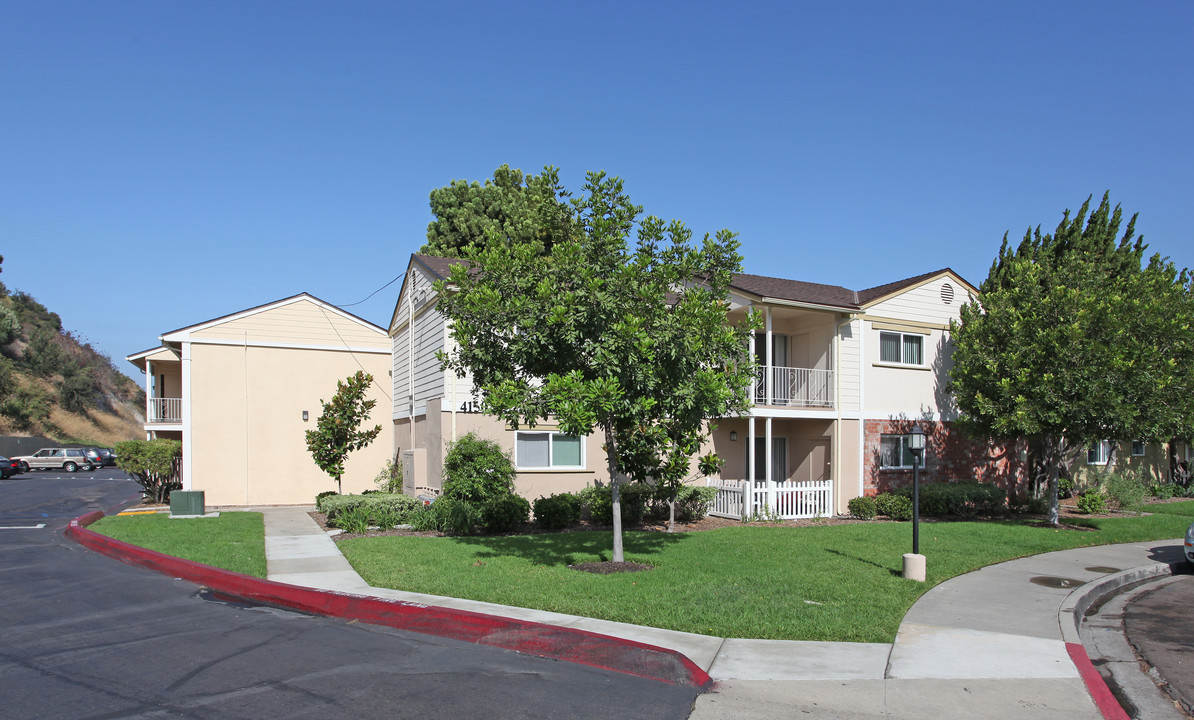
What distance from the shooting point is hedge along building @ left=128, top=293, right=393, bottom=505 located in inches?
902

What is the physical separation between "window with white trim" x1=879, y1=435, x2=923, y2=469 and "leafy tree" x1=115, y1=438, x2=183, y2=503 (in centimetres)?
1936

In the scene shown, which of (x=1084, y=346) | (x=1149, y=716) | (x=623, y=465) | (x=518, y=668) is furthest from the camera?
(x=1084, y=346)

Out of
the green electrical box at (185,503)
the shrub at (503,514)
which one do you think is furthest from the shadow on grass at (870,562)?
the green electrical box at (185,503)

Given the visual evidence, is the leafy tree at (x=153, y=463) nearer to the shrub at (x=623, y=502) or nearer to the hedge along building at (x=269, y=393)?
the hedge along building at (x=269, y=393)

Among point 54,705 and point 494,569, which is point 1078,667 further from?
point 54,705

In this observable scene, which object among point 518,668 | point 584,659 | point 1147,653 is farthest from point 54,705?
point 1147,653

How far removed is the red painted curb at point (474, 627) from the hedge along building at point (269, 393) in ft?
41.4

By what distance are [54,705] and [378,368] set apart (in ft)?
64.7

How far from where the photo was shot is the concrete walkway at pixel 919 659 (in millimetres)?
5902

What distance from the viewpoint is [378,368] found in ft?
81.9

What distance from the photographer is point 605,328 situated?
1041 centimetres

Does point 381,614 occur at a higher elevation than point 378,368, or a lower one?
lower

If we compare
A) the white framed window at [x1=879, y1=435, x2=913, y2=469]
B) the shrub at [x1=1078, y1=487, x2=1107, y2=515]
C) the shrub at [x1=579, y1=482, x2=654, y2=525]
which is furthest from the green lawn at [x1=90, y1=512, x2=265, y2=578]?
the shrub at [x1=1078, y1=487, x2=1107, y2=515]

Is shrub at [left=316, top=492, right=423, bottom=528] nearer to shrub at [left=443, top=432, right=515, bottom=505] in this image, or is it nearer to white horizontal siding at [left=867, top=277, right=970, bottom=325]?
shrub at [left=443, top=432, right=515, bottom=505]
